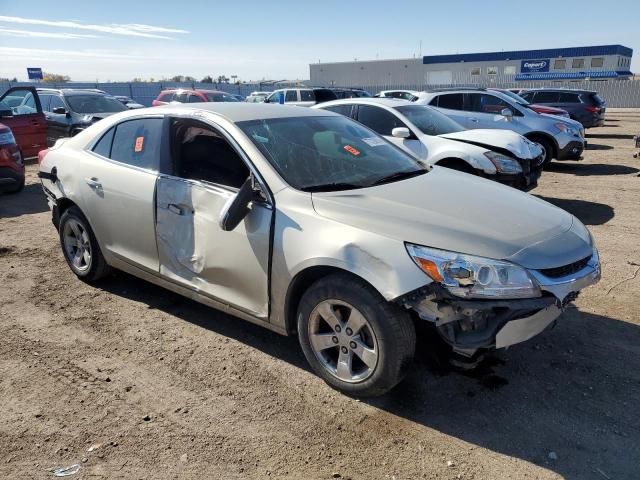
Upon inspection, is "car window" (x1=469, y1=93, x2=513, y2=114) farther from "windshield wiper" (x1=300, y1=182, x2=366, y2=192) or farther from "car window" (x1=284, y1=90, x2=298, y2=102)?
"car window" (x1=284, y1=90, x2=298, y2=102)

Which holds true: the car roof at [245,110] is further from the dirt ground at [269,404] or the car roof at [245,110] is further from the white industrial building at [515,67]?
the white industrial building at [515,67]

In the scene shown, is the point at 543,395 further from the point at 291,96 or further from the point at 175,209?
the point at 291,96

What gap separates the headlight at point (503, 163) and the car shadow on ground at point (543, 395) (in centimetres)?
324

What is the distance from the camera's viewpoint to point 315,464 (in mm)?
2625

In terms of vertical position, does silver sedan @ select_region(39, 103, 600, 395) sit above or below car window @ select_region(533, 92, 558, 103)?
below

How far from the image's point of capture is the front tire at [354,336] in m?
2.80

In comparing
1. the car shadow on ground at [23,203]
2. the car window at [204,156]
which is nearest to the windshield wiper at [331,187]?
the car window at [204,156]

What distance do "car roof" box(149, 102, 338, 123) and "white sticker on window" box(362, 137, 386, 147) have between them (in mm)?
423

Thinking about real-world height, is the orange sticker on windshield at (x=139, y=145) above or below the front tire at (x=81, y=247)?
above

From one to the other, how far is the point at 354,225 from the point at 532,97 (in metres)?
19.0

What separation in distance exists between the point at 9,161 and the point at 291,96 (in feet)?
43.3

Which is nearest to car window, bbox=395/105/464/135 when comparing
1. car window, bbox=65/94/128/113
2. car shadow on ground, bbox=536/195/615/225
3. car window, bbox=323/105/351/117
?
car window, bbox=323/105/351/117

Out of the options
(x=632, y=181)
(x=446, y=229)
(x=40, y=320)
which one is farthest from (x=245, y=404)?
(x=632, y=181)

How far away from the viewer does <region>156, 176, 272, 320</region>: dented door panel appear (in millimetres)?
3284
